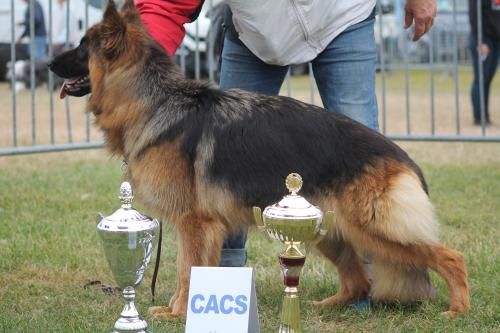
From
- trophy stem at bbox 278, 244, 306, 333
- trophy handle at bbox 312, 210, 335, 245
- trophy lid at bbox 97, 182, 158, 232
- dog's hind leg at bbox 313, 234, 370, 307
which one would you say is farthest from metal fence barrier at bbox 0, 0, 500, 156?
trophy stem at bbox 278, 244, 306, 333

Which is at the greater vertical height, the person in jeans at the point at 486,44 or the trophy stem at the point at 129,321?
the person in jeans at the point at 486,44

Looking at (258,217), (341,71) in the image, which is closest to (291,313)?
(258,217)

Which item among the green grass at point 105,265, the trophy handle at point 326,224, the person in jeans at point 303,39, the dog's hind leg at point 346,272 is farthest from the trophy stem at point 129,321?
the dog's hind leg at point 346,272

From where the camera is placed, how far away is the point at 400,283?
14.0 ft

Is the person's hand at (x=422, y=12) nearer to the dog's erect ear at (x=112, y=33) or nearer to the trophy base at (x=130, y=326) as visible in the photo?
the dog's erect ear at (x=112, y=33)

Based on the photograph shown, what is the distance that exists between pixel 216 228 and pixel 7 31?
13290 mm

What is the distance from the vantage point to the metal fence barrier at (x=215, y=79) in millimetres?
8742

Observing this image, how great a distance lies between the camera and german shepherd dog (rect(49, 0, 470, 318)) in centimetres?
404

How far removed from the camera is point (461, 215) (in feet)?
21.6

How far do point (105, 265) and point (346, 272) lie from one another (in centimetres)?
162

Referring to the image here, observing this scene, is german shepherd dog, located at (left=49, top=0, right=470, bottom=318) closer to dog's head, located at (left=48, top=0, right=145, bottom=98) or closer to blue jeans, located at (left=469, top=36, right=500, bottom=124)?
dog's head, located at (left=48, top=0, right=145, bottom=98)

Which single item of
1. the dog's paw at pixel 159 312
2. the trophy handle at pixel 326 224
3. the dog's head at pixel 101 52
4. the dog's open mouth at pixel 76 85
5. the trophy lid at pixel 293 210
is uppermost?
the dog's head at pixel 101 52

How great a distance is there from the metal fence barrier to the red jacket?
2.38 m

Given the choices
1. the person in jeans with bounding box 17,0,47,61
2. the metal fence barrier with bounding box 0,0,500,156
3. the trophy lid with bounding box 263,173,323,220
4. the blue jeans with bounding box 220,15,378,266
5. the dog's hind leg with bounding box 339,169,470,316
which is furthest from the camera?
the person in jeans with bounding box 17,0,47,61
